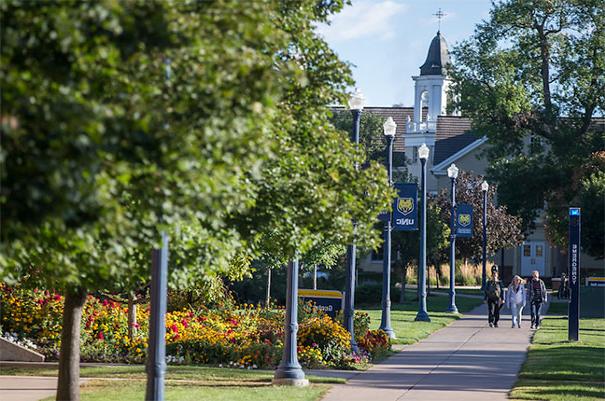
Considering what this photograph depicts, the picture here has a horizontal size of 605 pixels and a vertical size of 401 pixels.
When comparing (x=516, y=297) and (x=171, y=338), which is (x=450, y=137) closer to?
(x=516, y=297)

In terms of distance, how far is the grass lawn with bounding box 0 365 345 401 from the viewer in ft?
51.1

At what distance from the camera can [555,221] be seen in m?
50.2

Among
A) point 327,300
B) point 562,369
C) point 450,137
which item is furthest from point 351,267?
point 450,137

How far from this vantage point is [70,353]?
45.5 ft

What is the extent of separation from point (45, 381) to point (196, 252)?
7.95m

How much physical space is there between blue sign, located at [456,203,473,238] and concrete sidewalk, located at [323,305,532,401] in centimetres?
1248

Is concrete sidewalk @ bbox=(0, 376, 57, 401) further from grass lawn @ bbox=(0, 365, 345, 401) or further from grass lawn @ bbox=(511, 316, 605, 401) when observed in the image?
grass lawn @ bbox=(511, 316, 605, 401)

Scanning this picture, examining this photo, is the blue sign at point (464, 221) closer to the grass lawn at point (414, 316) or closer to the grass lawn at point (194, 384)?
the grass lawn at point (414, 316)

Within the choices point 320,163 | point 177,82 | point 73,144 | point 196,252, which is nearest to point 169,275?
point 196,252

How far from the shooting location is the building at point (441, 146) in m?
73.8

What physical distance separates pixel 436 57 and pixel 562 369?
67595 millimetres

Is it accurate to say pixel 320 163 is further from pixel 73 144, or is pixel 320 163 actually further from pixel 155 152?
pixel 73 144

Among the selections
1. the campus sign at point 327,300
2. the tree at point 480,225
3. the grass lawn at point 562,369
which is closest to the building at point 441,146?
the tree at point 480,225

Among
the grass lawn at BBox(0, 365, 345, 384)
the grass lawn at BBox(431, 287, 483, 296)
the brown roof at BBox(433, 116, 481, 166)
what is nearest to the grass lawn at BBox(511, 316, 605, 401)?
the grass lawn at BBox(0, 365, 345, 384)
